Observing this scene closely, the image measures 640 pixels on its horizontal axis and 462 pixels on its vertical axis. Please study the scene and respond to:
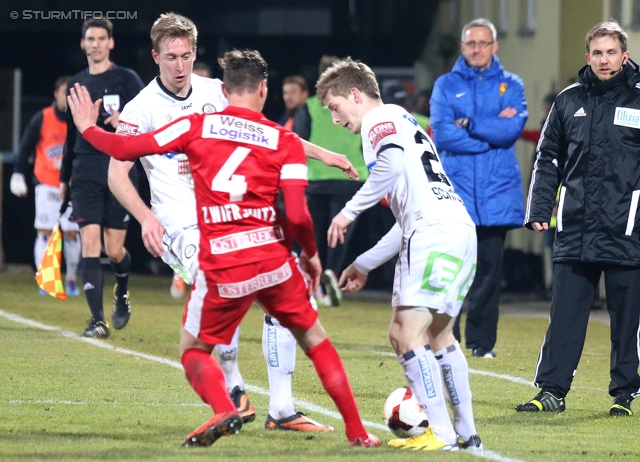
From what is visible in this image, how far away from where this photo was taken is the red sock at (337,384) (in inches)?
243

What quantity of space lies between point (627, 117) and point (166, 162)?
265cm

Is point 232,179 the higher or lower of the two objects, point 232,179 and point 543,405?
the higher

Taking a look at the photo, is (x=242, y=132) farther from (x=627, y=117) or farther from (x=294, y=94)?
(x=294, y=94)

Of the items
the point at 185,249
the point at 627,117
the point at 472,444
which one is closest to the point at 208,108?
the point at 185,249

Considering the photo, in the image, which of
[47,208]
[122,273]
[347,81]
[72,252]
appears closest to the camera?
[347,81]

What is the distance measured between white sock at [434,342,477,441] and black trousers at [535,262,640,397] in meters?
1.70

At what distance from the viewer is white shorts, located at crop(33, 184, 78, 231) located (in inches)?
628

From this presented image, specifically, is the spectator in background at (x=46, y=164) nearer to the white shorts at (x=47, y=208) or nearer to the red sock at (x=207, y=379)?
the white shorts at (x=47, y=208)

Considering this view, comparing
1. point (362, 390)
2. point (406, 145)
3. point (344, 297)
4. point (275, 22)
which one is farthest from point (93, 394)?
point (275, 22)

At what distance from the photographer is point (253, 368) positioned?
30.7 ft

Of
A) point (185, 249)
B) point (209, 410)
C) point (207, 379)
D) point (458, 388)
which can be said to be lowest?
point (209, 410)

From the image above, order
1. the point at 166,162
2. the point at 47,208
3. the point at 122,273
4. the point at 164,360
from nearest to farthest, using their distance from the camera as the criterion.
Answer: the point at 166,162 → the point at 164,360 → the point at 122,273 → the point at 47,208

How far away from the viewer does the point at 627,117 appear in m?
7.79

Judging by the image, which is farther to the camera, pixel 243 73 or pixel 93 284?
pixel 93 284
